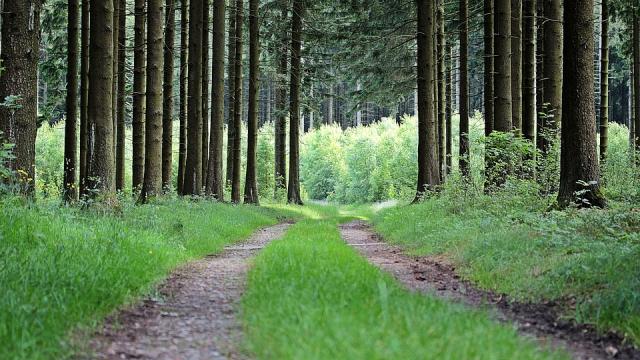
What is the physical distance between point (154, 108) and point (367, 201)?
121ft

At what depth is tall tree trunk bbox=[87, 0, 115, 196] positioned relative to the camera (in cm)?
1204

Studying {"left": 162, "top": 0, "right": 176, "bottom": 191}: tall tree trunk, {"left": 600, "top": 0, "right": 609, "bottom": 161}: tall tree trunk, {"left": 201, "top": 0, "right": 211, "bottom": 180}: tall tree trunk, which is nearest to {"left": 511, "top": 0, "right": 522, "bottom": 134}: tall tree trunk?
{"left": 600, "top": 0, "right": 609, "bottom": 161}: tall tree trunk

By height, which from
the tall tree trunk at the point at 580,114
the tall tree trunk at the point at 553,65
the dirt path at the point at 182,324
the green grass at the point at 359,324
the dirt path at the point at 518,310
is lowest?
the dirt path at the point at 518,310

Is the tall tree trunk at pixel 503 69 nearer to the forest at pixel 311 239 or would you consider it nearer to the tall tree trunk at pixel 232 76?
the forest at pixel 311 239

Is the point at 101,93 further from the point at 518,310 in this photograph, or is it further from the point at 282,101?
the point at 282,101

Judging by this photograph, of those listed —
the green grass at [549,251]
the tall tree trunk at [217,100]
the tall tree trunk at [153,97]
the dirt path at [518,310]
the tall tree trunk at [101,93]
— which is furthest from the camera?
the tall tree trunk at [217,100]

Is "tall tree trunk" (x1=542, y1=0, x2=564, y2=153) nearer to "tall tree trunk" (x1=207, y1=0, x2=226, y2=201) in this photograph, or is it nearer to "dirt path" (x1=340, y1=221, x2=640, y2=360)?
"dirt path" (x1=340, y1=221, x2=640, y2=360)

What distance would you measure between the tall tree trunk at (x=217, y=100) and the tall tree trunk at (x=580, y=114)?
568 inches

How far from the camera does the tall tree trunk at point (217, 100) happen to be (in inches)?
896

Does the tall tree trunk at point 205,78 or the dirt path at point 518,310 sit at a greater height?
the tall tree trunk at point 205,78

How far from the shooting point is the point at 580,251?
7.85m

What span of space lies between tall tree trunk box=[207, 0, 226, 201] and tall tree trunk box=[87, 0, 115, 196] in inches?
Answer: 419

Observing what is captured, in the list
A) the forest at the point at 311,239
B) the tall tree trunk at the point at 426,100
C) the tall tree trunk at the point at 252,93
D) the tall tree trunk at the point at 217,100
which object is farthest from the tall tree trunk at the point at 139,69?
the tall tree trunk at the point at 426,100

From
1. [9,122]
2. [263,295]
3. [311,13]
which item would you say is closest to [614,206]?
[263,295]
